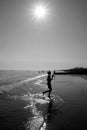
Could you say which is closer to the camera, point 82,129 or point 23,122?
point 82,129

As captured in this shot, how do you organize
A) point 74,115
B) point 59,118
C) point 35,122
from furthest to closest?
point 74,115 → point 59,118 → point 35,122

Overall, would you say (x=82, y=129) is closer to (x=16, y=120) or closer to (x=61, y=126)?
(x=61, y=126)

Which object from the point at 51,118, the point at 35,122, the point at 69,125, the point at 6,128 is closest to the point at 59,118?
the point at 51,118

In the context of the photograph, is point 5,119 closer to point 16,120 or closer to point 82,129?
point 16,120

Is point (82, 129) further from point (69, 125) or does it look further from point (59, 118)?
point (59, 118)

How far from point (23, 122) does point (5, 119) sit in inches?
48.4

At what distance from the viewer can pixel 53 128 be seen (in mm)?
5734

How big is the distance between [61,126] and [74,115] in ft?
6.04

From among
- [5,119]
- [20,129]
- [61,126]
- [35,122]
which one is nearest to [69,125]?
[61,126]

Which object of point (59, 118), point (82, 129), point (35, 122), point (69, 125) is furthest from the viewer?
point (59, 118)

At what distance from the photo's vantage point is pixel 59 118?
697 cm

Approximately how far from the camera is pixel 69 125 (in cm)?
607

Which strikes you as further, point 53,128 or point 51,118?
point 51,118

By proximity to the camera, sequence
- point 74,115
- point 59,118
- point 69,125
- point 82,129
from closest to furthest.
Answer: point 82,129, point 69,125, point 59,118, point 74,115
